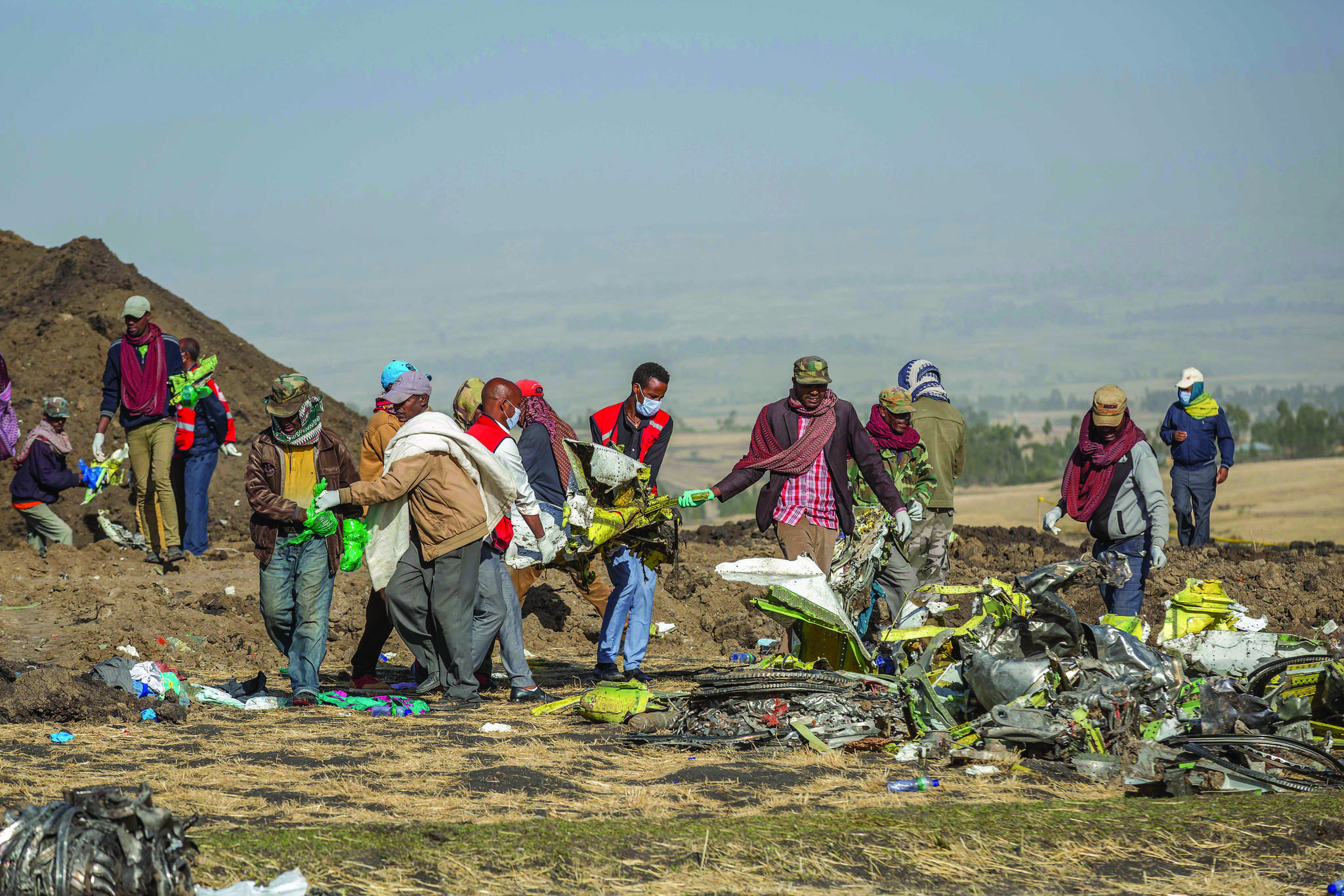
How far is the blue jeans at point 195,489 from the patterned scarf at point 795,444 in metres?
6.77

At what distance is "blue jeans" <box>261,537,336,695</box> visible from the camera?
7.25m

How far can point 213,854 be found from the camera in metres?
3.91

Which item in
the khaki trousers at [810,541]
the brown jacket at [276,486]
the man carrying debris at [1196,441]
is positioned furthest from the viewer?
the man carrying debris at [1196,441]

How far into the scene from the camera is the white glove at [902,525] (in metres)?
8.27

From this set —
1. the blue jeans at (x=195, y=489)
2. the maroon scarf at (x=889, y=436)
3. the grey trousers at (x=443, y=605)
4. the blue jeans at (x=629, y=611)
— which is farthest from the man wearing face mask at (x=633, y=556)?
the blue jeans at (x=195, y=489)

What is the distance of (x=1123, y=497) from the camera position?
27.7ft

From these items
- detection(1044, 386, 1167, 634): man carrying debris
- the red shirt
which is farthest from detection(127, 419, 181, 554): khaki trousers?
detection(1044, 386, 1167, 634): man carrying debris

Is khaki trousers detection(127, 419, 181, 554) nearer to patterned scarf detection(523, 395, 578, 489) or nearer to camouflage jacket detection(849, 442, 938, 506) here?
patterned scarf detection(523, 395, 578, 489)

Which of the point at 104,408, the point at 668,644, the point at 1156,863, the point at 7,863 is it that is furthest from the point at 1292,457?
the point at 7,863

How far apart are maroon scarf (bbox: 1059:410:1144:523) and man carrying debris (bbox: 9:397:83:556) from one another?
965 cm

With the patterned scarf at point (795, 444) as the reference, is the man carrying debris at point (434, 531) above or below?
below

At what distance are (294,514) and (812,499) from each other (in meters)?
3.32

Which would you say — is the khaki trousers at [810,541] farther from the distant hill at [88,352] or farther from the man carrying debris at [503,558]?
the distant hill at [88,352]

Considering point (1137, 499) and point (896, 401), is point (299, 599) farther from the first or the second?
point (1137, 499)
